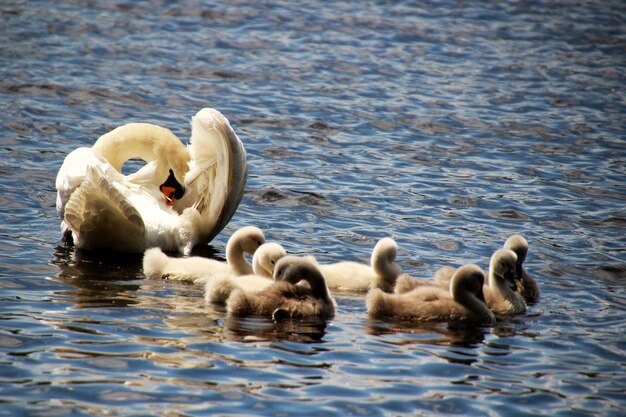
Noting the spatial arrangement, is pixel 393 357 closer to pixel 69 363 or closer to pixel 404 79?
pixel 69 363

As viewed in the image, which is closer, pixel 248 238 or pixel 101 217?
pixel 248 238

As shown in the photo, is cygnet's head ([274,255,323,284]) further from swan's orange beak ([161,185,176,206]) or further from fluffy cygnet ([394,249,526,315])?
swan's orange beak ([161,185,176,206])

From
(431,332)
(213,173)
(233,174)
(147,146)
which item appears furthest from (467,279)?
(147,146)

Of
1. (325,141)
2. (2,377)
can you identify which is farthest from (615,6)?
(2,377)

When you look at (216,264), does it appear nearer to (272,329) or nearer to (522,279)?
(272,329)

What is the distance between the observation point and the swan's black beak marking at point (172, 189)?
10.9 m

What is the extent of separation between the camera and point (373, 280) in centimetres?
928

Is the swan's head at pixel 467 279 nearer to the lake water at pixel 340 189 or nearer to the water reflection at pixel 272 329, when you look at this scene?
the lake water at pixel 340 189

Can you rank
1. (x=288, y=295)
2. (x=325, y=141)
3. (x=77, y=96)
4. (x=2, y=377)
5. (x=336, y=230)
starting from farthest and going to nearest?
(x=77, y=96) → (x=325, y=141) → (x=336, y=230) → (x=288, y=295) → (x=2, y=377)

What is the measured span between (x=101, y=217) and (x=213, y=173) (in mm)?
1393

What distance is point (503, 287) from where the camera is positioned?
8922 mm

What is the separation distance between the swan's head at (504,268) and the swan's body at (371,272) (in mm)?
807

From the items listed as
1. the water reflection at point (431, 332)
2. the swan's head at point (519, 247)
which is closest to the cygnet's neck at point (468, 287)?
the water reflection at point (431, 332)

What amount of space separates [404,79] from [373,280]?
359 inches
